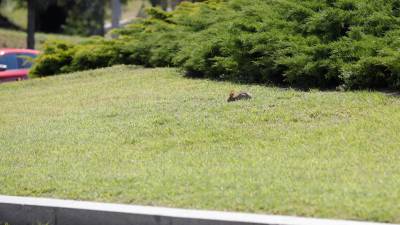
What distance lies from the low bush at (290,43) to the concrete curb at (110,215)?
3861 millimetres

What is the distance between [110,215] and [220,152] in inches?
72.8

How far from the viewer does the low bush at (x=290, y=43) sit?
32.0ft

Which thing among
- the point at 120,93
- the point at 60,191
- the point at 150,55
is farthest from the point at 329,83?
the point at 150,55

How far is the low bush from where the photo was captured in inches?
384

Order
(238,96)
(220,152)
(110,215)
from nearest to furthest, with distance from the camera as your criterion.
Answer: (110,215) → (220,152) → (238,96)

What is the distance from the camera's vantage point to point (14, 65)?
19.6 meters

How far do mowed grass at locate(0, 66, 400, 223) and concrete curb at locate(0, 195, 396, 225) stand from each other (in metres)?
0.22

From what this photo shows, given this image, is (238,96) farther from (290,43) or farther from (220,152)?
(220,152)

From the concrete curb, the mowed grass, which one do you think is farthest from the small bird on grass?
the concrete curb

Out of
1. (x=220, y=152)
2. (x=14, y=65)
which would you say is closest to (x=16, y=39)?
(x=14, y=65)

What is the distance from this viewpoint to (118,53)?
16938 millimetres

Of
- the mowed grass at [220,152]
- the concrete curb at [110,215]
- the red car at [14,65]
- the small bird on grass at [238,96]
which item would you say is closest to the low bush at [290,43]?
the mowed grass at [220,152]

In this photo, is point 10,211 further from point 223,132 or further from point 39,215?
point 223,132

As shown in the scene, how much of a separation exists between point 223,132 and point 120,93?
4.07 metres
